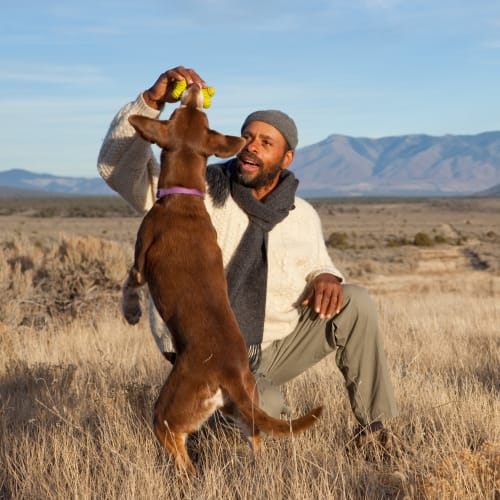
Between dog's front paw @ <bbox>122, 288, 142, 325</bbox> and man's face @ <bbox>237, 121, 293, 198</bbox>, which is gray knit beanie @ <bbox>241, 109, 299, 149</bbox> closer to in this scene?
man's face @ <bbox>237, 121, 293, 198</bbox>

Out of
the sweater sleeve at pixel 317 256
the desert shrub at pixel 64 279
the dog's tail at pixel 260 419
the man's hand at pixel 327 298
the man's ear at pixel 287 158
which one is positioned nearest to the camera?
the dog's tail at pixel 260 419

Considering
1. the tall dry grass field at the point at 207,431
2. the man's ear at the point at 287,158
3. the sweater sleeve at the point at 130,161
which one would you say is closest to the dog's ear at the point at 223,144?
the sweater sleeve at the point at 130,161

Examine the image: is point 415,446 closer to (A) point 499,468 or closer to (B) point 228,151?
(A) point 499,468

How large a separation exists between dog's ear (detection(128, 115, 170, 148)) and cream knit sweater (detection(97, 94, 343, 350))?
1.40ft

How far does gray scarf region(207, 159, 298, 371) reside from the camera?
445cm

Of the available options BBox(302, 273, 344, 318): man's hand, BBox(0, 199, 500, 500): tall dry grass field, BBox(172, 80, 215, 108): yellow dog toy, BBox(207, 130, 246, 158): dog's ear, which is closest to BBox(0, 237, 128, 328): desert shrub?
BBox(0, 199, 500, 500): tall dry grass field

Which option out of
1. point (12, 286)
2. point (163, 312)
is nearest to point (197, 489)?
point (163, 312)

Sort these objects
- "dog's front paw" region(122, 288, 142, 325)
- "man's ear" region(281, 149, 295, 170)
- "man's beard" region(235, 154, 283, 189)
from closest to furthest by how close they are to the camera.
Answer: "dog's front paw" region(122, 288, 142, 325)
"man's beard" region(235, 154, 283, 189)
"man's ear" region(281, 149, 295, 170)

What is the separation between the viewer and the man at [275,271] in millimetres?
4438

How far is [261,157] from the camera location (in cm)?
471

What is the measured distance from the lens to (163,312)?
12.0 ft

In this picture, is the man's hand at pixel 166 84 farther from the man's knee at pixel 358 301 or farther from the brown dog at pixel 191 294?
the man's knee at pixel 358 301

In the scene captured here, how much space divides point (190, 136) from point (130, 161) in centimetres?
65

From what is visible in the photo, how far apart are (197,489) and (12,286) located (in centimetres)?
664
